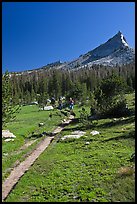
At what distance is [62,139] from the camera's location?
36656mm

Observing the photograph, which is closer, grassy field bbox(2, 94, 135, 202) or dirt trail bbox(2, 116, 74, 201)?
Result: grassy field bbox(2, 94, 135, 202)

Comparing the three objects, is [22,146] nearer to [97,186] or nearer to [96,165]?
[96,165]

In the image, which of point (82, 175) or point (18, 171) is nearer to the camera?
point (82, 175)

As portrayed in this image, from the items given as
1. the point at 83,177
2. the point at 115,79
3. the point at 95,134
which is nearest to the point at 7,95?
the point at 95,134

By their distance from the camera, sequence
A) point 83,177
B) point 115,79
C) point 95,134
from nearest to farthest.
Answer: point 83,177 < point 95,134 < point 115,79

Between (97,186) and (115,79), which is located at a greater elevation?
(115,79)

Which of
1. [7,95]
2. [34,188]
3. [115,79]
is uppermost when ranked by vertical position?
[115,79]

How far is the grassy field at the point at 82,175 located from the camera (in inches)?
698

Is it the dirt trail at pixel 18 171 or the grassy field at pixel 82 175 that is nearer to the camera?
the grassy field at pixel 82 175

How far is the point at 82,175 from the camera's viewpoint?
21625mm

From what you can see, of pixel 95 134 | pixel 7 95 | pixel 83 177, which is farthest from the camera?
pixel 95 134

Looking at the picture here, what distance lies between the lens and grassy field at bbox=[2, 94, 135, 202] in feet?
58.2

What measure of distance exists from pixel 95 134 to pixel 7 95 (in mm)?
12828

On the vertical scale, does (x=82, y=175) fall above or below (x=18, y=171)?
above
